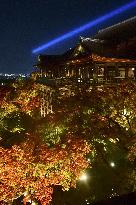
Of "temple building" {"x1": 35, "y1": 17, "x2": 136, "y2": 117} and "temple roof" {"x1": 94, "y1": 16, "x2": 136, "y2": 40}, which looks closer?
"temple building" {"x1": 35, "y1": 17, "x2": 136, "y2": 117}

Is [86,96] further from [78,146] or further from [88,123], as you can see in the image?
[78,146]

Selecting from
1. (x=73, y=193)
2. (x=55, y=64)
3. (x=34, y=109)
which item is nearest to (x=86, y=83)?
(x=34, y=109)

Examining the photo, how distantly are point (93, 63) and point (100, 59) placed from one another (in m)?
0.98

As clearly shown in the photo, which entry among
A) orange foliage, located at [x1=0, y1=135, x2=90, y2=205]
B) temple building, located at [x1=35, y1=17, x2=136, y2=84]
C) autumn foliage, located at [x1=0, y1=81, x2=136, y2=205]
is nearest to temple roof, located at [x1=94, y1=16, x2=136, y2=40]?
temple building, located at [x1=35, y1=17, x2=136, y2=84]

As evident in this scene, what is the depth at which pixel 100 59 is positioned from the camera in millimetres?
32750

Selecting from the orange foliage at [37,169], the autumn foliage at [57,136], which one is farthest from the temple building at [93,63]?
the orange foliage at [37,169]

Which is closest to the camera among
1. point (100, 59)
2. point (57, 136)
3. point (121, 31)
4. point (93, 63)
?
point (57, 136)

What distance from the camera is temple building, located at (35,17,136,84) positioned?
33125mm

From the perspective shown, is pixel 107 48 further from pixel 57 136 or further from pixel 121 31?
pixel 57 136

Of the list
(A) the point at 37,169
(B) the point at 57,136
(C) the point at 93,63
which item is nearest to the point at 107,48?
(C) the point at 93,63

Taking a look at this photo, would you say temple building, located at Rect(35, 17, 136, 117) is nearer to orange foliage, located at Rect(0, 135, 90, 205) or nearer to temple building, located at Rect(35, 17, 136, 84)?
temple building, located at Rect(35, 17, 136, 84)

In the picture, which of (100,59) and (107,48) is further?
(107,48)

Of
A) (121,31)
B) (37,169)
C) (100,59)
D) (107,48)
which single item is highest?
(121,31)

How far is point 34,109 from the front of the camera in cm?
2184
